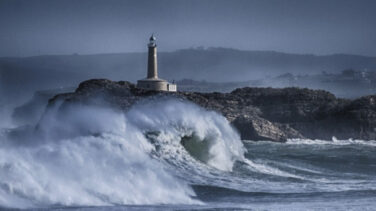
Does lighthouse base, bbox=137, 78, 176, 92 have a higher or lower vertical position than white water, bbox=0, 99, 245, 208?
higher

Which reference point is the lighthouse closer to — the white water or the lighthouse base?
the lighthouse base

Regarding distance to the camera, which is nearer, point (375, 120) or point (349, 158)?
point (349, 158)

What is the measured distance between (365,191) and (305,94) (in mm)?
58918

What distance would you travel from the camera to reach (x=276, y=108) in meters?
82.8

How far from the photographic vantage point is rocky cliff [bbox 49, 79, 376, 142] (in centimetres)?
6788

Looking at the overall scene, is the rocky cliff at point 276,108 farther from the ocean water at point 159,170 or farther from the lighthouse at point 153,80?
the ocean water at point 159,170

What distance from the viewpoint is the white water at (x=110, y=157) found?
24.2 meters

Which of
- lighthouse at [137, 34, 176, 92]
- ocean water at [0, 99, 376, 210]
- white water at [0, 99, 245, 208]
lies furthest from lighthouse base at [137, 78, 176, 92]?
white water at [0, 99, 245, 208]

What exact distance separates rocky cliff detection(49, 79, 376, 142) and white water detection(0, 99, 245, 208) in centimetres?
2659

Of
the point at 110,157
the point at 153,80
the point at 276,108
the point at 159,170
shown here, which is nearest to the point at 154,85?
the point at 153,80

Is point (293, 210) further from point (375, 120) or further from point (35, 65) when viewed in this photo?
point (35, 65)

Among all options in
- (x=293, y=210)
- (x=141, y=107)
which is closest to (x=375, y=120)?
(x=141, y=107)

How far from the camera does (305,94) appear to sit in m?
87.8

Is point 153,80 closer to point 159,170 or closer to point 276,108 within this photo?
point 276,108
